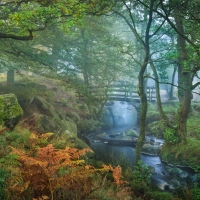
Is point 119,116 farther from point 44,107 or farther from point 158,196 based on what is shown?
point 158,196

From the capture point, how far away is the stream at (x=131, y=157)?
9.24 meters

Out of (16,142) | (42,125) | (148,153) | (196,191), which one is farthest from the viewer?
(148,153)

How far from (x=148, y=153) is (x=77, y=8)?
377 inches

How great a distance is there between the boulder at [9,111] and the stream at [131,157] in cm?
453

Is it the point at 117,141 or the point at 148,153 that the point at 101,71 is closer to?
the point at 117,141

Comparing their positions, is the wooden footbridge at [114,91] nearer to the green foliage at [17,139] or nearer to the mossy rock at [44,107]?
the mossy rock at [44,107]

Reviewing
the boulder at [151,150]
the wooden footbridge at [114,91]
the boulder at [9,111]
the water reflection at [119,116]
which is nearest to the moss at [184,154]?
the boulder at [151,150]

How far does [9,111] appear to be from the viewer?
6.89 meters

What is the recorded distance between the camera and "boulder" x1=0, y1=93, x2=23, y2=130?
6.75m

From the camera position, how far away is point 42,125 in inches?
372

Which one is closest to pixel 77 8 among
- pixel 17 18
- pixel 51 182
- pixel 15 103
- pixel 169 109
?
pixel 17 18

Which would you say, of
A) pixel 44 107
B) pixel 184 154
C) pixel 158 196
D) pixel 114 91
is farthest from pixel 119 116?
pixel 158 196

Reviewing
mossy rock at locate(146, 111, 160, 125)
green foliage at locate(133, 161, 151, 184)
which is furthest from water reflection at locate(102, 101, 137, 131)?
green foliage at locate(133, 161, 151, 184)

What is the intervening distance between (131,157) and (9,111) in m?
7.53
